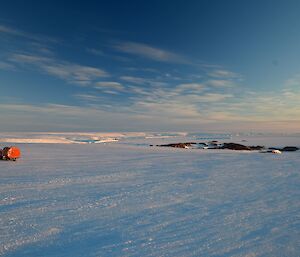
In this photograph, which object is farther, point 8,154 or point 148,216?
point 8,154

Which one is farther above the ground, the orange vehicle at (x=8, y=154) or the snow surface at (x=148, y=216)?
the orange vehicle at (x=8, y=154)

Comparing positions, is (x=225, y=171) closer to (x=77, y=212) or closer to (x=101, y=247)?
(x=77, y=212)

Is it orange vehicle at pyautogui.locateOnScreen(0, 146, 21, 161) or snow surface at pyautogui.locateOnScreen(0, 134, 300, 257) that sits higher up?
orange vehicle at pyautogui.locateOnScreen(0, 146, 21, 161)

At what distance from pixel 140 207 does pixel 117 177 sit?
11.3ft

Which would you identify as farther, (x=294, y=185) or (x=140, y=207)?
(x=294, y=185)

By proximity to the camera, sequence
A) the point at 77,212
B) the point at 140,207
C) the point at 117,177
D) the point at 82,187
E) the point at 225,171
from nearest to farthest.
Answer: the point at 77,212, the point at 140,207, the point at 82,187, the point at 117,177, the point at 225,171

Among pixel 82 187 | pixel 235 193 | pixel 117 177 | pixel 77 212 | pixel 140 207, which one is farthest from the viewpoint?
pixel 117 177

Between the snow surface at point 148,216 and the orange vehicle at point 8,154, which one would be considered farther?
the orange vehicle at point 8,154

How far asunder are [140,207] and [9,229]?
2.34m

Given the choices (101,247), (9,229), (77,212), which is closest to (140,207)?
(77,212)

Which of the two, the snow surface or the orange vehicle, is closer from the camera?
the snow surface

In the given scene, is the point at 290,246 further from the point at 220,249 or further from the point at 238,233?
the point at 220,249

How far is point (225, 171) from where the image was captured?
34.0 feet

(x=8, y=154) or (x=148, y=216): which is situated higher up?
(x=8, y=154)
